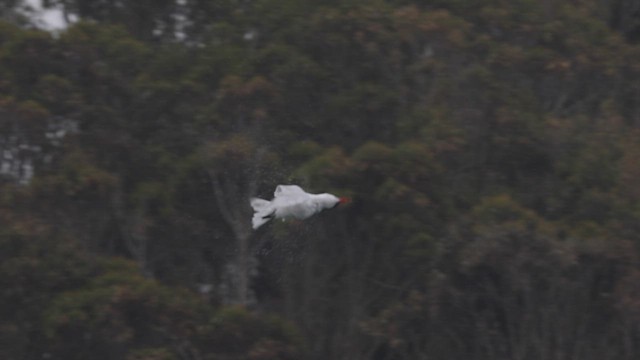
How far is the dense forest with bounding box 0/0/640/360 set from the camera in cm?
1152

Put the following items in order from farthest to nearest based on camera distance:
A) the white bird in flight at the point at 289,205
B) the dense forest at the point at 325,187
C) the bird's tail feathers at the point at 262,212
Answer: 1. the dense forest at the point at 325,187
2. the bird's tail feathers at the point at 262,212
3. the white bird in flight at the point at 289,205

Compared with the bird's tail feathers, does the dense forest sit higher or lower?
lower

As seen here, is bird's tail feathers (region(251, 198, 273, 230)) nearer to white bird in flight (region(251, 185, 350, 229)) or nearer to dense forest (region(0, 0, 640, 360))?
white bird in flight (region(251, 185, 350, 229))

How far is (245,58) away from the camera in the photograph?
41.7 feet

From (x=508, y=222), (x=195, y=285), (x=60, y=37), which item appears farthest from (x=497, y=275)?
(x=60, y=37)

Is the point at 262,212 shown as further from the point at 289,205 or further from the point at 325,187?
the point at 325,187

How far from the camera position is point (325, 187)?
1163 cm

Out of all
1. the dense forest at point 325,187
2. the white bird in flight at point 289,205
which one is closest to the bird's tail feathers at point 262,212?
the white bird in flight at point 289,205

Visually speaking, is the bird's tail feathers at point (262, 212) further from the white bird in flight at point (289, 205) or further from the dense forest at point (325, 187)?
the dense forest at point (325, 187)

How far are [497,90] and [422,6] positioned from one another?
136 centimetres

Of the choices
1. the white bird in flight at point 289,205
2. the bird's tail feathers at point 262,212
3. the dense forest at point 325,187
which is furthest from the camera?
the dense forest at point 325,187

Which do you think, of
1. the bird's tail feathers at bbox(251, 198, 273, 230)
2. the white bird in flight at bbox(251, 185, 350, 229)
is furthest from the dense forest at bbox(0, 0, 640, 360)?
the white bird in flight at bbox(251, 185, 350, 229)

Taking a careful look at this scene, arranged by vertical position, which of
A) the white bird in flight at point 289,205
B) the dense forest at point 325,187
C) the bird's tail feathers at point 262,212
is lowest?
the dense forest at point 325,187

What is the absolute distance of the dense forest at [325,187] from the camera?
37.8ft
